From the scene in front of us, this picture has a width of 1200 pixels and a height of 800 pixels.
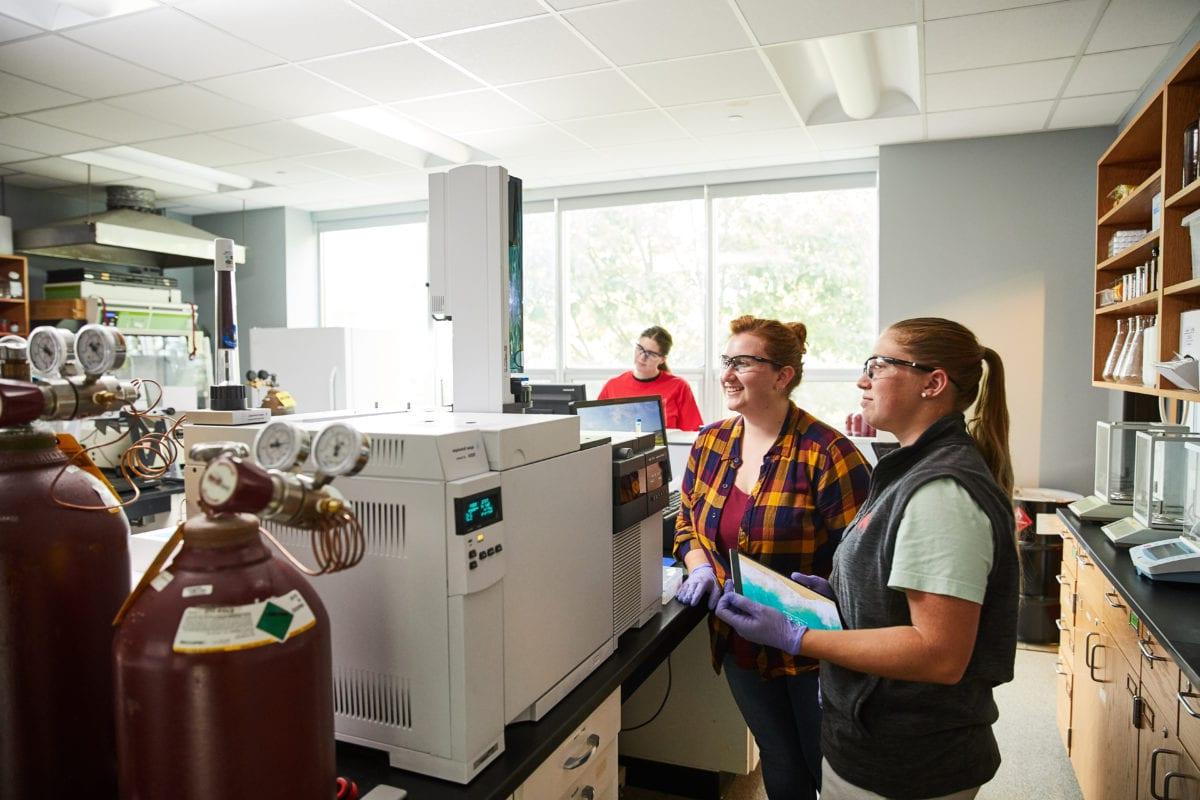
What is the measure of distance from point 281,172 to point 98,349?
16.5 feet

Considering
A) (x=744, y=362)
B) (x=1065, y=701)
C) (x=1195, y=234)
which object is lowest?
(x=1065, y=701)

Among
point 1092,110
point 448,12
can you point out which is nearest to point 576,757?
point 448,12

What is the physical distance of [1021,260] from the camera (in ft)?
15.2

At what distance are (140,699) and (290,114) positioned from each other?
3975mm

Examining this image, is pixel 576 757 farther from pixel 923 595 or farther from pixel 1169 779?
pixel 1169 779

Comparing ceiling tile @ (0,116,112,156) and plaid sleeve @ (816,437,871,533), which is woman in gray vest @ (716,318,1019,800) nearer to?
plaid sleeve @ (816,437,871,533)

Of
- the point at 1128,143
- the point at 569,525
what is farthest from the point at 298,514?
the point at 1128,143

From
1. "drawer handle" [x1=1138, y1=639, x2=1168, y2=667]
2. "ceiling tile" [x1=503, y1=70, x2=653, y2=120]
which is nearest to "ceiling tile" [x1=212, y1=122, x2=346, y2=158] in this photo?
"ceiling tile" [x1=503, y1=70, x2=653, y2=120]

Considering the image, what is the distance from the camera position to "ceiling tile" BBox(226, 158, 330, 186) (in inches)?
202

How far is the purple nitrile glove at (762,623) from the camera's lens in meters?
1.44

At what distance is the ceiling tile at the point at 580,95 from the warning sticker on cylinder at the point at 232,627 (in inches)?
128

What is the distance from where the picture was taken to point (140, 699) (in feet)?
2.44

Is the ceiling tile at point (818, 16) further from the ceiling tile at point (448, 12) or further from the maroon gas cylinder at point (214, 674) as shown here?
the maroon gas cylinder at point (214, 674)

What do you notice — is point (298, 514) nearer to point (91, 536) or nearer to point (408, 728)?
point (91, 536)
